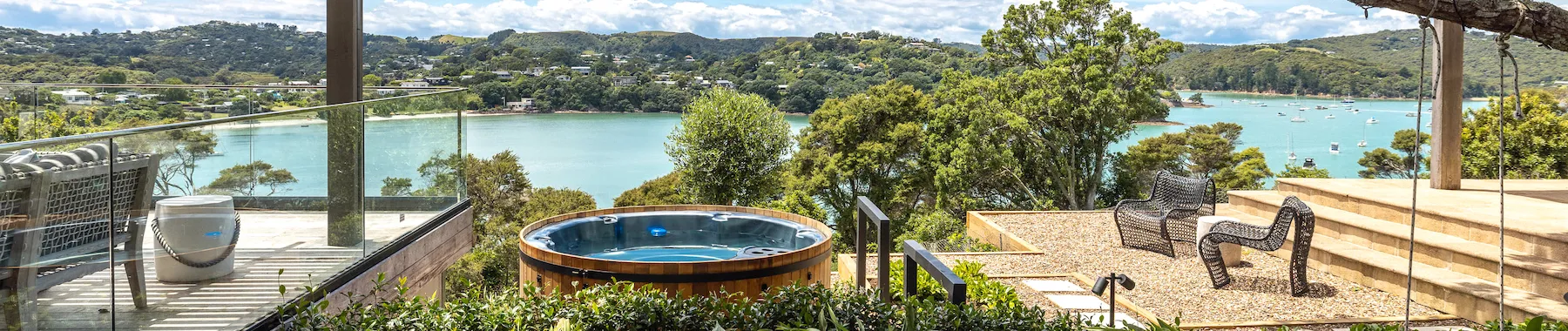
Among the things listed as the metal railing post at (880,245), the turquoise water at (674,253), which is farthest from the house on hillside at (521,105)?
the metal railing post at (880,245)

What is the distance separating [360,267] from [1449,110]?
8.24 m

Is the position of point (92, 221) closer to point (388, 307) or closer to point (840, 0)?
point (388, 307)

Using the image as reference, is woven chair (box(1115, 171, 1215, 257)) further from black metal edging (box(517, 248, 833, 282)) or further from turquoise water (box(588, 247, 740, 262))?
black metal edging (box(517, 248, 833, 282))

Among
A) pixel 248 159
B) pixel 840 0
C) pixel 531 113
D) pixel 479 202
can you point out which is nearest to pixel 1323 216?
pixel 248 159

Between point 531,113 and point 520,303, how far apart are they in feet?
104

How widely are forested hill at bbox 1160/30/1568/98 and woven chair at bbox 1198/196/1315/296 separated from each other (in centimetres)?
2005

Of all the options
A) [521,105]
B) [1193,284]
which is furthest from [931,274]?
[521,105]

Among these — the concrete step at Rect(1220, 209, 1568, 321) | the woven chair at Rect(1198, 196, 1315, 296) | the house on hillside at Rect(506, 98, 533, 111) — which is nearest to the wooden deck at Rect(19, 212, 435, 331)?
the woven chair at Rect(1198, 196, 1315, 296)

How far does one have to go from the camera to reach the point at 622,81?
3484 centimetres

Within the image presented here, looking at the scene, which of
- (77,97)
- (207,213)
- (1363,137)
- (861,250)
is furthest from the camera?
(1363,137)

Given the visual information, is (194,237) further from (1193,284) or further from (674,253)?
(1193,284)

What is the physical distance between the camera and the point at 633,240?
8.43 m

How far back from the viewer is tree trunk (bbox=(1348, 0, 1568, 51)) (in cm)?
404

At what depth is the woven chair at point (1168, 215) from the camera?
851 centimetres
